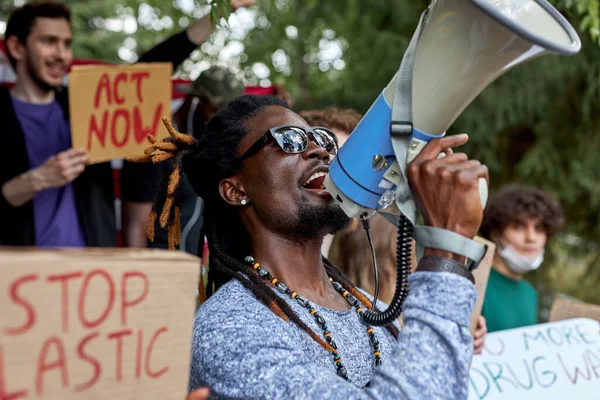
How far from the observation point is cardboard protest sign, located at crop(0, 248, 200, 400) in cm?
110

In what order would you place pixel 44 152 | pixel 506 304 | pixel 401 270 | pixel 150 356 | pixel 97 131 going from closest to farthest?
pixel 150 356 < pixel 401 270 < pixel 97 131 < pixel 44 152 < pixel 506 304

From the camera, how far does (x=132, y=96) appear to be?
11.0 ft

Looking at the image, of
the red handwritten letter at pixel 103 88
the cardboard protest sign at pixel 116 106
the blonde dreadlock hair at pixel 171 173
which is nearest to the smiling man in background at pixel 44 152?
the cardboard protest sign at pixel 116 106

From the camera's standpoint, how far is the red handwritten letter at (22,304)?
109cm

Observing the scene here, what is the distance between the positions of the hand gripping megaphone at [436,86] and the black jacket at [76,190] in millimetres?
Result: 2056

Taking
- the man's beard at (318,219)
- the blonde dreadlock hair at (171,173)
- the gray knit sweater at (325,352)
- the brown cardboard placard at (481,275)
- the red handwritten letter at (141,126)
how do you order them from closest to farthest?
the gray knit sweater at (325,352) → the man's beard at (318,219) → the blonde dreadlock hair at (171,173) → the brown cardboard placard at (481,275) → the red handwritten letter at (141,126)

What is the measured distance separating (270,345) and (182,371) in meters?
0.33

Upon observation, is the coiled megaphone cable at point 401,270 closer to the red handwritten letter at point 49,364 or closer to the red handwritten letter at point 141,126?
the red handwritten letter at point 49,364

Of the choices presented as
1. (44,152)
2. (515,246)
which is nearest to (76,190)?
(44,152)

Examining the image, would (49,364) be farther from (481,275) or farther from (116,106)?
(116,106)

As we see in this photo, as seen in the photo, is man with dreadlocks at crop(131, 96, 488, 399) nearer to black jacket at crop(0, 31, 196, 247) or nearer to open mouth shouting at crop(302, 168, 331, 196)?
open mouth shouting at crop(302, 168, 331, 196)

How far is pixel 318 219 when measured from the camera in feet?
6.59

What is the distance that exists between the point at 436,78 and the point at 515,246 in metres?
2.47

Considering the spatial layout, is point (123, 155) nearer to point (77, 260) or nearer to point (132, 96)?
point (132, 96)
